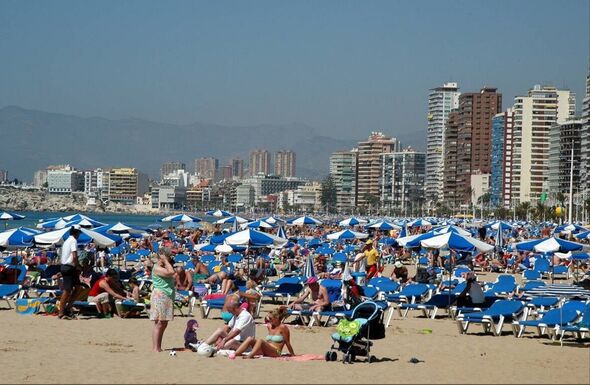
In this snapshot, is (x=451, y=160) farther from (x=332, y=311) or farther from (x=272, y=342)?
(x=272, y=342)

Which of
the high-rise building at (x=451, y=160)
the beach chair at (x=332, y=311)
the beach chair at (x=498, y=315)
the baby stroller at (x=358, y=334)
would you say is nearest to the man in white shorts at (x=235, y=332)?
the baby stroller at (x=358, y=334)

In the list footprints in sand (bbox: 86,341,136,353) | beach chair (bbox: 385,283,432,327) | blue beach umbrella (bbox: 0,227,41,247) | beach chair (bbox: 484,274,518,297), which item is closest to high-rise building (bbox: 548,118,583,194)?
blue beach umbrella (bbox: 0,227,41,247)

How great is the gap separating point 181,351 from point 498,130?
161m

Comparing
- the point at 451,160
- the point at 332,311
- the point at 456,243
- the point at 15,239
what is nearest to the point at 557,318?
the point at 332,311

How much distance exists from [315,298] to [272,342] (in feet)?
12.7

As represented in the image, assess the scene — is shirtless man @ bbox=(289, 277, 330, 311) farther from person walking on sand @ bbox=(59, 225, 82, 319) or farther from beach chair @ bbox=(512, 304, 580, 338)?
person walking on sand @ bbox=(59, 225, 82, 319)

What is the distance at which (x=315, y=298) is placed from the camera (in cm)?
1570

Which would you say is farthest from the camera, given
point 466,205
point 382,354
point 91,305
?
point 466,205

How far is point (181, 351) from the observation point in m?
12.1

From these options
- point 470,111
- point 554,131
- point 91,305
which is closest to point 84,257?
point 91,305

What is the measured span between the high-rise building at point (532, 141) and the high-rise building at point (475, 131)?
78.8ft

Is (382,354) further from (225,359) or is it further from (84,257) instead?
(84,257)

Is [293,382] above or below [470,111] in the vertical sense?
below

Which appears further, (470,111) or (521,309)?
(470,111)
